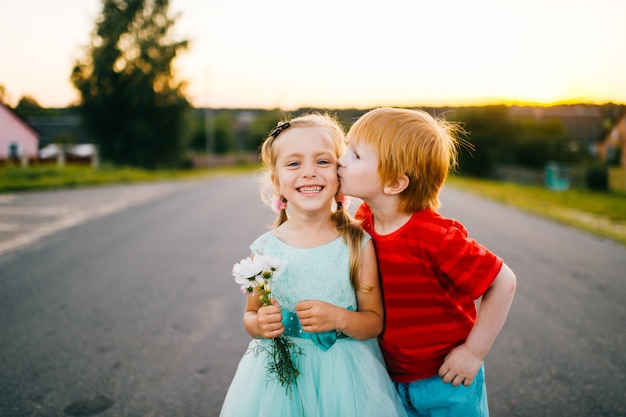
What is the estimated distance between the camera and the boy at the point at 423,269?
168cm

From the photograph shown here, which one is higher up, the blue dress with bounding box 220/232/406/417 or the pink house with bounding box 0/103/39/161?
the pink house with bounding box 0/103/39/161

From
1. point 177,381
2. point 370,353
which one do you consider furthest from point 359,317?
point 177,381

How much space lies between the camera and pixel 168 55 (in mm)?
38469

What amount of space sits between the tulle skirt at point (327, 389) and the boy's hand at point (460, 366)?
23 centimetres

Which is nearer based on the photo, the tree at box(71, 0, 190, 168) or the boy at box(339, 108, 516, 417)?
the boy at box(339, 108, 516, 417)

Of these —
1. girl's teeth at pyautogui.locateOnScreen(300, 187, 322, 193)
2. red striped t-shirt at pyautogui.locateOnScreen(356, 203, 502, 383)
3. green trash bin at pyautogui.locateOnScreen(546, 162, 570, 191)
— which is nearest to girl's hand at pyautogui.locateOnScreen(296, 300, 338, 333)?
red striped t-shirt at pyautogui.locateOnScreen(356, 203, 502, 383)

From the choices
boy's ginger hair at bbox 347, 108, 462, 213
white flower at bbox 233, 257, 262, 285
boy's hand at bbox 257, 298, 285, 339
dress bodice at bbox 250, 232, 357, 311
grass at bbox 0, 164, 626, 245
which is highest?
boy's ginger hair at bbox 347, 108, 462, 213

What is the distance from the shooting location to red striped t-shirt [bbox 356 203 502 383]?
1.65 meters

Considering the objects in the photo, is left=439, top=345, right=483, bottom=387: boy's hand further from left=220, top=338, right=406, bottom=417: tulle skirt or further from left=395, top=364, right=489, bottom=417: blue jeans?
left=220, top=338, right=406, bottom=417: tulle skirt

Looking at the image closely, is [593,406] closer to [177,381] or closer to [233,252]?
[177,381]

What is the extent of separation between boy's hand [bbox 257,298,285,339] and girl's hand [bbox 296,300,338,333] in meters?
0.08

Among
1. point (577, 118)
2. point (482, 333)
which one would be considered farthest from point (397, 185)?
point (577, 118)

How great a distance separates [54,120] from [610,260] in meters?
85.6

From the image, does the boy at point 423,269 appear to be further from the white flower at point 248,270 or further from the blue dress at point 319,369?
the white flower at point 248,270
